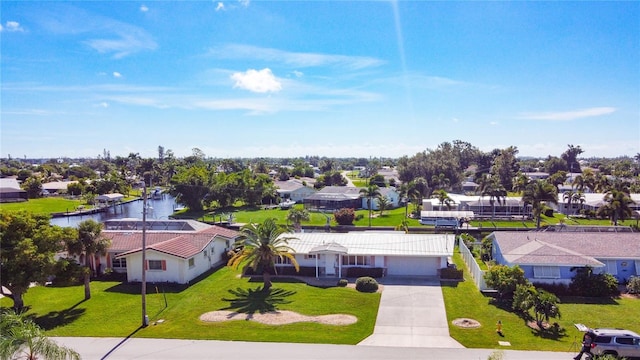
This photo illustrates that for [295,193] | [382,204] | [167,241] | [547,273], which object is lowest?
[547,273]

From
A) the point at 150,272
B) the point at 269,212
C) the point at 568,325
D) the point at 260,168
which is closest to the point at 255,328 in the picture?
the point at 150,272

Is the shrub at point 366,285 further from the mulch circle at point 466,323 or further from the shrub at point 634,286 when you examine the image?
the shrub at point 634,286

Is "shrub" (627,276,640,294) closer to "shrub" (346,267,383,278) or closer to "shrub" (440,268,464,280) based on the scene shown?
"shrub" (440,268,464,280)

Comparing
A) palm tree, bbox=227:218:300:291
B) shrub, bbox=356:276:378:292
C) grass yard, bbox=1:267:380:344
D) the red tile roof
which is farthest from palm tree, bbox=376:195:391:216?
palm tree, bbox=227:218:300:291

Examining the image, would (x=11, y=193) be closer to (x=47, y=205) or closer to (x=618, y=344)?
(x=47, y=205)

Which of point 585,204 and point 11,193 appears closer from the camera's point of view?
point 585,204

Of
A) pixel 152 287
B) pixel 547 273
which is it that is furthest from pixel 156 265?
pixel 547 273

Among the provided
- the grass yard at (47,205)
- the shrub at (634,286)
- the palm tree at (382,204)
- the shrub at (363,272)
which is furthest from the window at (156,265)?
the grass yard at (47,205)
